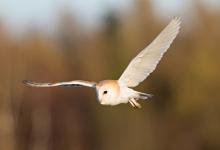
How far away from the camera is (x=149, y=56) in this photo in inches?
285

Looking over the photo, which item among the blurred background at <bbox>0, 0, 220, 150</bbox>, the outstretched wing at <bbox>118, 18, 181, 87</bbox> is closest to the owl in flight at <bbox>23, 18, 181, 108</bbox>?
the outstretched wing at <bbox>118, 18, 181, 87</bbox>

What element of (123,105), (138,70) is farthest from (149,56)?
(123,105)

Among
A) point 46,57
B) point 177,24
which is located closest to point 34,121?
point 46,57

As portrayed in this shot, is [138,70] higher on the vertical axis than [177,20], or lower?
lower

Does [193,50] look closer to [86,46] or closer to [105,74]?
[105,74]

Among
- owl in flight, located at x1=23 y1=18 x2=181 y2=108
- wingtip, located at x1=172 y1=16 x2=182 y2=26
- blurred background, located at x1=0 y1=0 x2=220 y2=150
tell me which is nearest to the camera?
owl in flight, located at x1=23 y1=18 x2=181 y2=108

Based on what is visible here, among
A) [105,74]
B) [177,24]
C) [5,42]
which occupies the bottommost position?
[177,24]

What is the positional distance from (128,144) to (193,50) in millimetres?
4450

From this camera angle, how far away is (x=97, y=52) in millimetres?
26812

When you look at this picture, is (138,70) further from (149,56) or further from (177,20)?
(177,20)

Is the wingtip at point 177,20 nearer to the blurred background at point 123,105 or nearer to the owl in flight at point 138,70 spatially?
the owl in flight at point 138,70

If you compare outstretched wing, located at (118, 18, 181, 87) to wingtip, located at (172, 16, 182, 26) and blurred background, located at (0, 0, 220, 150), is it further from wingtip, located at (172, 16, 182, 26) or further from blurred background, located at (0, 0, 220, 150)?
blurred background, located at (0, 0, 220, 150)

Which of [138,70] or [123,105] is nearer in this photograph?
[138,70]

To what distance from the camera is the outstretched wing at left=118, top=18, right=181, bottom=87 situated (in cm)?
713
